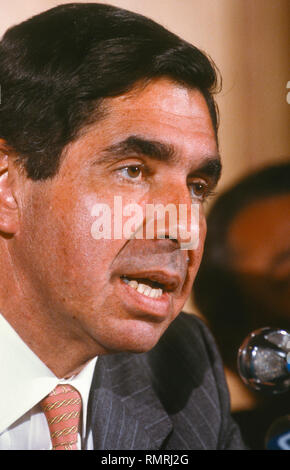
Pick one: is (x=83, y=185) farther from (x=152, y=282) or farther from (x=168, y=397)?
(x=168, y=397)

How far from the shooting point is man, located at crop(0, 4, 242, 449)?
100 centimetres

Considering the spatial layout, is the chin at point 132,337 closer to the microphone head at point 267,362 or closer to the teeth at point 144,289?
the teeth at point 144,289

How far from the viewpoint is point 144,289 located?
1.05 meters

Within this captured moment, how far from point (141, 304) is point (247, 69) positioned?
2.13 ft

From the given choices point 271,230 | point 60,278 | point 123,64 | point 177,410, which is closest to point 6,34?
point 123,64

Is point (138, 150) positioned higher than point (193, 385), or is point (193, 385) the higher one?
point (138, 150)

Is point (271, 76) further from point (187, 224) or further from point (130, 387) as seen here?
point (130, 387)

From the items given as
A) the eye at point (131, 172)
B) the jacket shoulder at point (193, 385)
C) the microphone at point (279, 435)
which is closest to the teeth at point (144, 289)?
the eye at point (131, 172)

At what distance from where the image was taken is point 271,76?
4.27 feet

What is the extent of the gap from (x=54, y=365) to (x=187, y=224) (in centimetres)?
41

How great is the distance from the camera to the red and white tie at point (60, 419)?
3.60 feet

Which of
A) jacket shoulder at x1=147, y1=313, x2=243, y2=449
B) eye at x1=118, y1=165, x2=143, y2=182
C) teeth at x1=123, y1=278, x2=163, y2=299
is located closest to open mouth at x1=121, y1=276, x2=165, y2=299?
teeth at x1=123, y1=278, x2=163, y2=299

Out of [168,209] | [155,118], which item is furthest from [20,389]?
[155,118]

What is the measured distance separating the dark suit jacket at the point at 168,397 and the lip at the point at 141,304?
0.89 ft
